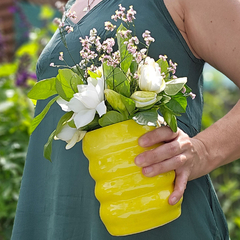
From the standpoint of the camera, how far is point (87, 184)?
3.43 feet

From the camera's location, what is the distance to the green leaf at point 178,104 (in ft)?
2.65

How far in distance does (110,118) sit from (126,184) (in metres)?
0.16

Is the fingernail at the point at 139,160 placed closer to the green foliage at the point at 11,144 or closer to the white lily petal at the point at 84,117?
the white lily petal at the point at 84,117

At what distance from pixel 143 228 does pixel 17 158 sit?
1698 mm

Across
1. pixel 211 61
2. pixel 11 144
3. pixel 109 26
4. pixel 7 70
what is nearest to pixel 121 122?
pixel 109 26

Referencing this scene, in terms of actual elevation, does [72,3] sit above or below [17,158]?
above

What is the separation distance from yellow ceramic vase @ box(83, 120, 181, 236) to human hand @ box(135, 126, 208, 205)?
2cm

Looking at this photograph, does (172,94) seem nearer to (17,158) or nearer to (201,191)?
(201,191)

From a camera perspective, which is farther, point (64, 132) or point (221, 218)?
point (221, 218)

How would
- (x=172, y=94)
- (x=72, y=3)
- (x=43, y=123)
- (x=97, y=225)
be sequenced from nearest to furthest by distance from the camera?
(x=172, y=94), (x=97, y=225), (x=43, y=123), (x=72, y=3)

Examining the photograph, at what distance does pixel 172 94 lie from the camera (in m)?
0.79

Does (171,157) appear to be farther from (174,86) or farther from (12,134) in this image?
(12,134)

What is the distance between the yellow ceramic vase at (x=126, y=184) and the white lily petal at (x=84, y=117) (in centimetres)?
6

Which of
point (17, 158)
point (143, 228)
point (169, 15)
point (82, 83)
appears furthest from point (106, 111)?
point (17, 158)
